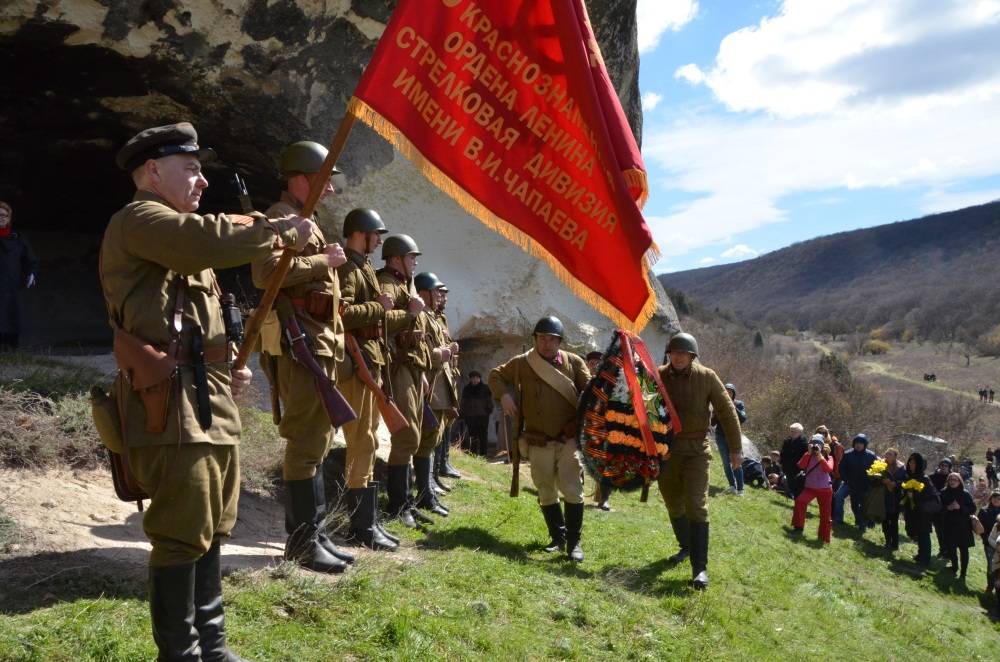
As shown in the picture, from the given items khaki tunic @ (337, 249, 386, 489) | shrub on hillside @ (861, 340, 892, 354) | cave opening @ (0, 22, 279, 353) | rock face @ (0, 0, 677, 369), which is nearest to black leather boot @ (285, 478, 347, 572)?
khaki tunic @ (337, 249, 386, 489)

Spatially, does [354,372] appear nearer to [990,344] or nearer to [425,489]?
[425,489]

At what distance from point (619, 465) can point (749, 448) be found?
38.2ft

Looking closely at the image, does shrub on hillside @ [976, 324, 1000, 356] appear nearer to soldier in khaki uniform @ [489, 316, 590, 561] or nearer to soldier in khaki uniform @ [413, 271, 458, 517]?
soldier in khaki uniform @ [413, 271, 458, 517]

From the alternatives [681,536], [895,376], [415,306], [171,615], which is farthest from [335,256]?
[895,376]

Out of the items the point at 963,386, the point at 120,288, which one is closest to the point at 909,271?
the point at 963,386

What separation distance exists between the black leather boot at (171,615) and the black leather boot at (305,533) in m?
1.60

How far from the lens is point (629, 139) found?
179 inches

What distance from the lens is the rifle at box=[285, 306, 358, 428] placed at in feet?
15.2

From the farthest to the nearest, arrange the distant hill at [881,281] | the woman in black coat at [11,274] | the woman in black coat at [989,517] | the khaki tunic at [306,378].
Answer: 1. the distant hill at [881,281]
2. the woman in black coat at [989,517]
3. the woman in black coat at [11,274]
4. the khaki tunic at [306,378]

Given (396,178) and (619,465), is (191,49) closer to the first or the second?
(396,178)

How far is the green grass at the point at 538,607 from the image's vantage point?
3809 mm

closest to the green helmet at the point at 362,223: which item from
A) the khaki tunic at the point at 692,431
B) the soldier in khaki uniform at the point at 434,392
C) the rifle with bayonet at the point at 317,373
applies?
the rifle with bayonet at the point at 317,373

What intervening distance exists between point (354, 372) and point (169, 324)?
2.26 metres

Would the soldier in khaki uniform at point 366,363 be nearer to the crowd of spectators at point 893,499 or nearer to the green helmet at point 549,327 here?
the green helmet at point 549,327
